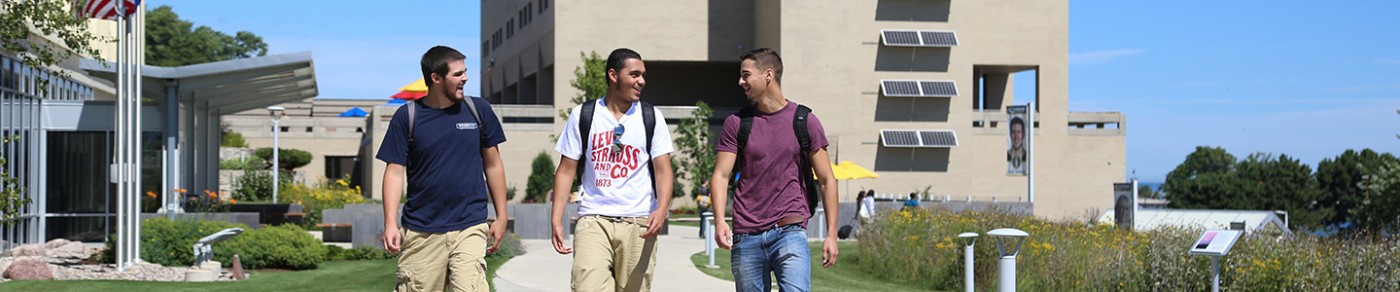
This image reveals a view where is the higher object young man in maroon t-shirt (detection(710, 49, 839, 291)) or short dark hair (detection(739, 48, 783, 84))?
short dark hair (detection(739, 48, 783, 84))

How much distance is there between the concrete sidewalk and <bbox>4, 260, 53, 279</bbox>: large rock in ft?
17.1

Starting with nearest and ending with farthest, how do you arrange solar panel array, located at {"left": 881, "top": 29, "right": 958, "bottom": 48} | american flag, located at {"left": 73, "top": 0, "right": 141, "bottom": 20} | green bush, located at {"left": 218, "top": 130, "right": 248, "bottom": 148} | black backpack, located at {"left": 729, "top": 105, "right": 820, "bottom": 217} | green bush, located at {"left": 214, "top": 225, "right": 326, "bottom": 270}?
black backpack, located at {"left": 729, "top": 105, "right": 820, "bottom": 217}
american flag, located at {"left": 73, "top": 0, "right": 141, "bottom": 20}
green bush, located at {"left": 214, "top": 225, "right": 326, "bottom": 270}
solar panel array, located at {"left": 881, "top": 29, "right": 958, "bottom": 48}
green bush, located at {"left": 218, "top": 130, "right": 248, "bottom": 148}

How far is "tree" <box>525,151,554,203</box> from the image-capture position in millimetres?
60875

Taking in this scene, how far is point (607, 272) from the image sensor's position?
28.1 ft

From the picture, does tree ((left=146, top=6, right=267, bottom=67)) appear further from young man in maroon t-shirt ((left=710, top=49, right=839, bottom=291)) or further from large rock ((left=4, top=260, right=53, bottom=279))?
young man in maroon t-shirt ((left=710, top=49, right=839, bottom=291))

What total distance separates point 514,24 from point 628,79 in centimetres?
7224

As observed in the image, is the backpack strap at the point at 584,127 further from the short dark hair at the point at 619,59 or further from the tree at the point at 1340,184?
the tree at the point at 1340,184

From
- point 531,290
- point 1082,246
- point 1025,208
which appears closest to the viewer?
point 531,290

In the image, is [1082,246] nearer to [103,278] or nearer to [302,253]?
[302,253]

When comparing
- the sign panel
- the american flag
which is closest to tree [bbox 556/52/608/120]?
the american flag

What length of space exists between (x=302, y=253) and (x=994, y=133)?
1914 inches

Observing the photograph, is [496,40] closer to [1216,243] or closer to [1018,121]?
[1018,121]

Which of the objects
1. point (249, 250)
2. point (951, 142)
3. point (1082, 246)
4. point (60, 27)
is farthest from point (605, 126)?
point (951, 142)

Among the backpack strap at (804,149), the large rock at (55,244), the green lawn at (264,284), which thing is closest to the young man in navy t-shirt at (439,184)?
the backpack strap at (804,149)
